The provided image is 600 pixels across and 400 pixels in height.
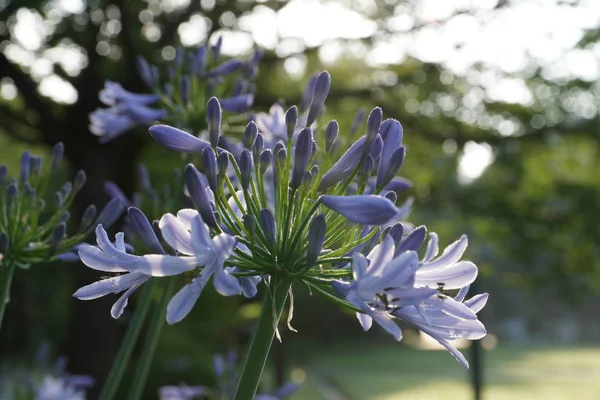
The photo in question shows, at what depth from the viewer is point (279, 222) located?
5.64 feet

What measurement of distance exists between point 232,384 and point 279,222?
2.95 metres

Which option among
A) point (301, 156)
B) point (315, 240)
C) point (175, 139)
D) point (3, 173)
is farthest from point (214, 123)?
point (3, 173)

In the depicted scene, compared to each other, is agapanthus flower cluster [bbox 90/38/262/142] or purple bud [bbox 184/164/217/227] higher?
agapanthus flower cluster [bbox 90/38/262/142]

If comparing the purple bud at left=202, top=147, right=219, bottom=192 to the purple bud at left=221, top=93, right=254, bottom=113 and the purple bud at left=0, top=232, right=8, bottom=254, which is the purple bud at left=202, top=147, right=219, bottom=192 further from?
the purple bud at left=221, top=93, right=254, bottom=113

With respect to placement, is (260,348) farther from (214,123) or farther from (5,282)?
(5,282)

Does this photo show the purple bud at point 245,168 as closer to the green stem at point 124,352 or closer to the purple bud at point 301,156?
the purple bud at point 301,156

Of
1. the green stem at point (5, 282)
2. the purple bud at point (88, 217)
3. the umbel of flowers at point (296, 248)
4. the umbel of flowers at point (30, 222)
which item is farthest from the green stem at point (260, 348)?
the purple bud at point (88, 217)

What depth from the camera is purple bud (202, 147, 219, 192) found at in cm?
165

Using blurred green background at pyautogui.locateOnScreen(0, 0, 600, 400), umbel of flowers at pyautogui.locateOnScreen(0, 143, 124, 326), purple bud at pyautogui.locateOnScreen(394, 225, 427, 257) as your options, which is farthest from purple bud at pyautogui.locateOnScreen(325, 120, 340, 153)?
blurred green background at pyautogui.locateOnScreen(0, 0, 600, 400)

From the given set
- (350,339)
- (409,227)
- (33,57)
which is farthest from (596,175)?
(350,339)

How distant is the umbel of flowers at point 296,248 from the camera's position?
149 centimetres

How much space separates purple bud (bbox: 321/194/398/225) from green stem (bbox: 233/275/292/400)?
258 mm

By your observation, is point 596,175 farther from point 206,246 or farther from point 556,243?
point 206,246

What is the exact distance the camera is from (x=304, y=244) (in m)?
1.69
